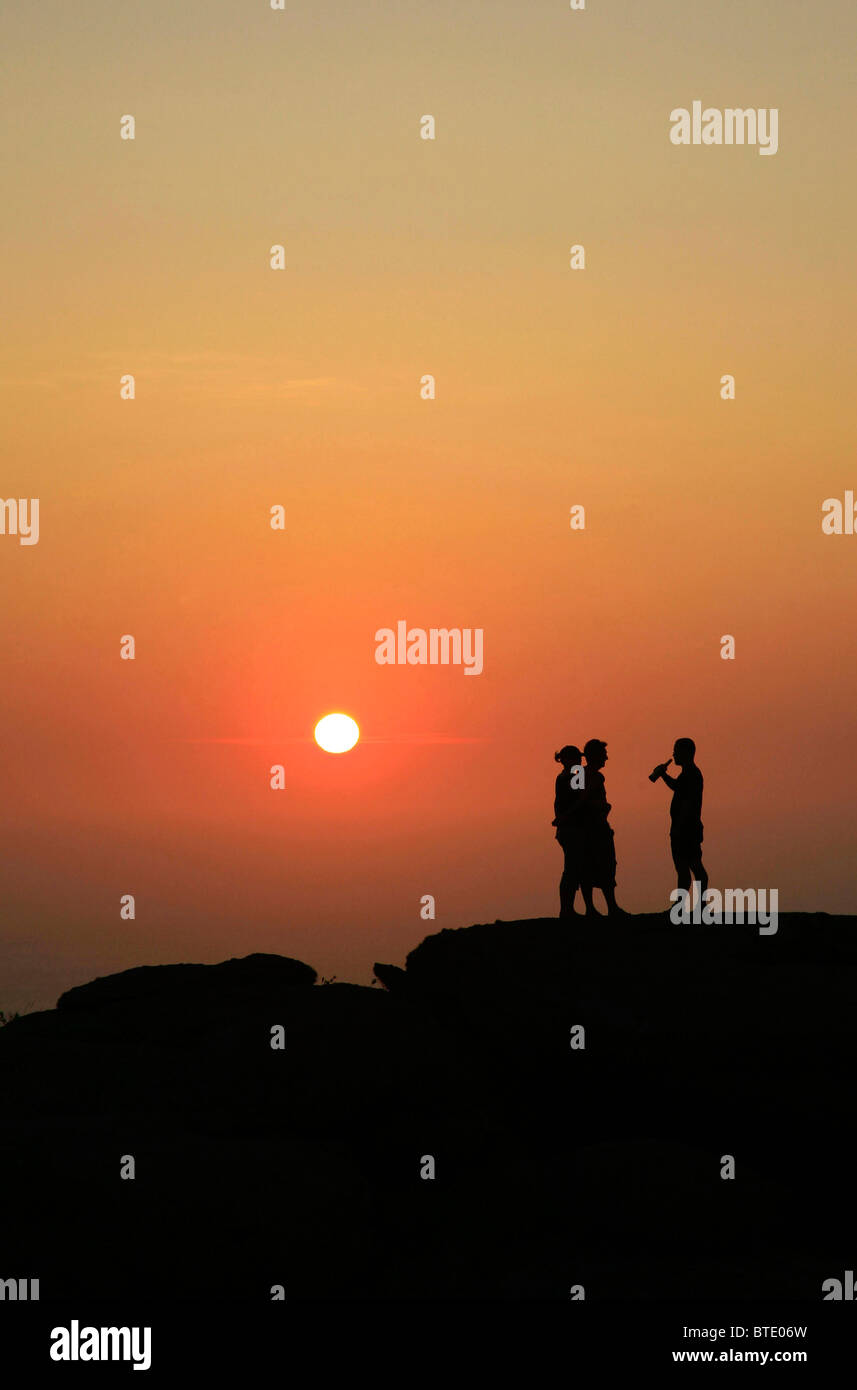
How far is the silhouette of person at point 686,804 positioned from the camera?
833 inches

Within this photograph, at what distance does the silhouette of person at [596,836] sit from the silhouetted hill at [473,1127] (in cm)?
105

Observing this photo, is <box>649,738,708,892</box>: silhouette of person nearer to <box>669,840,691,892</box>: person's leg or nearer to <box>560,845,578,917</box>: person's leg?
<box>669,840,691,892</box>: person's leg

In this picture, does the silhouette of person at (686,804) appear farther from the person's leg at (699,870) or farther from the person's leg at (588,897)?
the person's leg at (588,897)

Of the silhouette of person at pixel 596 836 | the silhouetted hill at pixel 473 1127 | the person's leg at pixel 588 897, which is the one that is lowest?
the silhouetted hill at pixel 473 1127

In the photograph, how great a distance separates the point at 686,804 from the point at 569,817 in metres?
1.65

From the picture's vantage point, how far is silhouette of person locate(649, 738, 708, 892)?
69.4ft

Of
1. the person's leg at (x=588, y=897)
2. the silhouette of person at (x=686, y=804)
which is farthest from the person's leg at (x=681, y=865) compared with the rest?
the person's leg at (x=588, y=897)

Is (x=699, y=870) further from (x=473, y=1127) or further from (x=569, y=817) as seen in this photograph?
(x=473, y=1127)

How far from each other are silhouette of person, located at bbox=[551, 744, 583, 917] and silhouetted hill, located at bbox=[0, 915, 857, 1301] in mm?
1172

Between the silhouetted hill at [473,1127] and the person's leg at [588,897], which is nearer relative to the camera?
the silhouetted hill at [473,1127]
